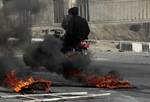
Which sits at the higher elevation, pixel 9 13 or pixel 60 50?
pixel 9 13

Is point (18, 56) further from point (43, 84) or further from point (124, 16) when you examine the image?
point (124, 16)

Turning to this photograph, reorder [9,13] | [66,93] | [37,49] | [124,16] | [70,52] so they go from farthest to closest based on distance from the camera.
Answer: [124,16] < [70,52] < [37,49] < [9,13] < [66,93]

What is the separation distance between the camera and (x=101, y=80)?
498 inches

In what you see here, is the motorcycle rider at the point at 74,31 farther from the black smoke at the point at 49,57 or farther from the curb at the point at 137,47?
the curb at the point at 137,47

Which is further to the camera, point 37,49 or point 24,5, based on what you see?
point 37,49

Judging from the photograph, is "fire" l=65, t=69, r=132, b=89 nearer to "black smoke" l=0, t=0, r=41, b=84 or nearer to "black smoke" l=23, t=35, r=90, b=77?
"black smoke" l=23, t=35, r=90, b=77

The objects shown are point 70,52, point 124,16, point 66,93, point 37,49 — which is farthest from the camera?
point 124,16

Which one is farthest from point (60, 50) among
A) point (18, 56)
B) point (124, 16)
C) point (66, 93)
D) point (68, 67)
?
point (124, 16)

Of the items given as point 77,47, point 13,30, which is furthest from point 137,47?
point 13,30

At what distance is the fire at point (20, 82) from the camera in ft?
35.1

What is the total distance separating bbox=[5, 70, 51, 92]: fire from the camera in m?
10.7

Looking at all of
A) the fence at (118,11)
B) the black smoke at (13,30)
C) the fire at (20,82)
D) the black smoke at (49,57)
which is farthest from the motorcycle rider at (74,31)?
the fence at (118,11)

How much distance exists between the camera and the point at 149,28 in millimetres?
36594

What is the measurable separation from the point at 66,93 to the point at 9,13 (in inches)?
85.0
